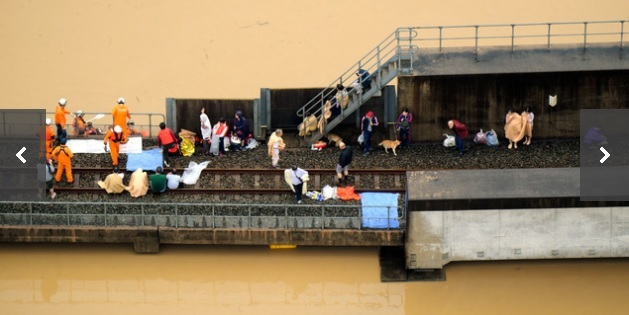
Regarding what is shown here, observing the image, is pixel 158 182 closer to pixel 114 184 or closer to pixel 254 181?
pixel 114 184

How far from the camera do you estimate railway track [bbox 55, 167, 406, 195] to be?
1209 inches

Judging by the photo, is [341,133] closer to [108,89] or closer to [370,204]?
[370,204]

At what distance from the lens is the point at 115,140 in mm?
31328

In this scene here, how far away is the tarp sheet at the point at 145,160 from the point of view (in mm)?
31625

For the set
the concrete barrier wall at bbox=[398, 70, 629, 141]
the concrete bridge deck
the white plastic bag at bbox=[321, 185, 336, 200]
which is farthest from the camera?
the concrete barrier wall at bbox=[398, 70, 629, 141]

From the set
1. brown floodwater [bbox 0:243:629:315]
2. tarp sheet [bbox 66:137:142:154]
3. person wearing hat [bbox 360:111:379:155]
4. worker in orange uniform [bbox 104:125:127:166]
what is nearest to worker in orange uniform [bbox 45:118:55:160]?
tarp sheet [bbox 66:137:142:154]

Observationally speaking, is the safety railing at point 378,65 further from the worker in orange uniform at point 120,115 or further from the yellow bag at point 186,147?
the worker in orange uniform at point 120,115

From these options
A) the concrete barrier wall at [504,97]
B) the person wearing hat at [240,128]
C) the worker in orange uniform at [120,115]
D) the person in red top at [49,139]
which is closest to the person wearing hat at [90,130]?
the worker in orange uniform at [120,115]

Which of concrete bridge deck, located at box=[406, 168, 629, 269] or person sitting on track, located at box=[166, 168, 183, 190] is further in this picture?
person sitting on track, located at box=[166, 168, 183, 190]

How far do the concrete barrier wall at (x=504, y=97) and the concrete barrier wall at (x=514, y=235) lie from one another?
508 cm

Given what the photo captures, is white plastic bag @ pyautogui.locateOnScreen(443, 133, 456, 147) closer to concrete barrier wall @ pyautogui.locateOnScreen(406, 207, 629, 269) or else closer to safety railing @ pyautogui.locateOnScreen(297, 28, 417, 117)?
safety railing @ pyautogui.locateOnScreen(297, 28, 417, 117)

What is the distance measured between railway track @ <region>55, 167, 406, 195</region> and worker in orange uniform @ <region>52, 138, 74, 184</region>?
22 cm

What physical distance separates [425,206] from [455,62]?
576cm

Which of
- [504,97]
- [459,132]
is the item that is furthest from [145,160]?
[504,97]
